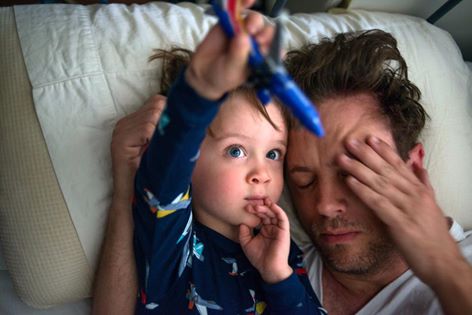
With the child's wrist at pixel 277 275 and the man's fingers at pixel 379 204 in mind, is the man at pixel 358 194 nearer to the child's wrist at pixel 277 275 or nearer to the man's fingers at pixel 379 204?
the man's fingers at pixel 379 204

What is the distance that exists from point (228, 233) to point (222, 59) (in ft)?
2.16

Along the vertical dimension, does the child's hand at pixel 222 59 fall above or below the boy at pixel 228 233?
above

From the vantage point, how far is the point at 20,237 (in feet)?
3.43

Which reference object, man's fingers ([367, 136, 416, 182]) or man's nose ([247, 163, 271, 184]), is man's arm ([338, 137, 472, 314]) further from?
man's nose ([247, 163, 271, 184])

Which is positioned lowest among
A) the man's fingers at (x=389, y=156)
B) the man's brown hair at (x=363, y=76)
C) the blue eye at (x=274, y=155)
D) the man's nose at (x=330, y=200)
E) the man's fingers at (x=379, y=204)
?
the man's nose at (x=330, y=200)

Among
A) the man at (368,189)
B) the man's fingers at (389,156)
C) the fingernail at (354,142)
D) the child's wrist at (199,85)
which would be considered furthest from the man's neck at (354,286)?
the child's wrist at (199,85)

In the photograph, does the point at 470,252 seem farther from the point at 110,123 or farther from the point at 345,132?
the point at 110,123

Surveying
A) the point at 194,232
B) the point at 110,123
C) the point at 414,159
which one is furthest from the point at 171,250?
the point at 414,159

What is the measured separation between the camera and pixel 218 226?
1095 millimetres

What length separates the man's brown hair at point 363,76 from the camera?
1.16m

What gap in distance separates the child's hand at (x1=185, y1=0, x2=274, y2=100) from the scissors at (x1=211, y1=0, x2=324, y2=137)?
0.05ft

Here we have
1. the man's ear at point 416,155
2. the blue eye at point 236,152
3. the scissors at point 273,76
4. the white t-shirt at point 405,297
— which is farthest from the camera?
the man's ear at point 416,155

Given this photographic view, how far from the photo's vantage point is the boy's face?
0.98 m

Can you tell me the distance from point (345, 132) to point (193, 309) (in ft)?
1.97
